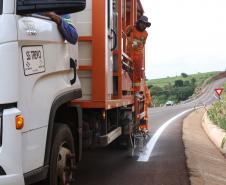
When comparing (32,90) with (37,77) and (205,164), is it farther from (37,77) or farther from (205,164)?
(205,164)

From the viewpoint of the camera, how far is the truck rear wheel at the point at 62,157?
5.07 meters

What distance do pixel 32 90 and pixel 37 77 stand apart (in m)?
0.18

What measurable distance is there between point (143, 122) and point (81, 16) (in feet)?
22.3

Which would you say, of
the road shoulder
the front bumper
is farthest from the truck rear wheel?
the road shoulder

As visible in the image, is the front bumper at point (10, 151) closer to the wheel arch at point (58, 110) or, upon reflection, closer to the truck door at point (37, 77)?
the truck door at point (37, 77)

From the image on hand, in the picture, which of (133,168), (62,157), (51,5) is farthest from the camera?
(133,168)

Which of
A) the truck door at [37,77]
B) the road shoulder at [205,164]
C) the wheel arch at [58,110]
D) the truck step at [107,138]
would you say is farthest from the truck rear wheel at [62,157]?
the road shoulder at [205,164]

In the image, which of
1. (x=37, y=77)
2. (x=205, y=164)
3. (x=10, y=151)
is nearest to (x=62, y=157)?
(x=37, y=77)

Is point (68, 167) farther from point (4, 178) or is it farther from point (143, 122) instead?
point (143, 122)

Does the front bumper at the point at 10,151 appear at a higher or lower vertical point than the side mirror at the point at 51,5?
lower

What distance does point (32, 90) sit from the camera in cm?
455

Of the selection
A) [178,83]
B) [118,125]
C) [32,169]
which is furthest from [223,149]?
[178,83]

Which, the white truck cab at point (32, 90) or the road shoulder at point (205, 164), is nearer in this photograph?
the white truck cab at point (32, 90)

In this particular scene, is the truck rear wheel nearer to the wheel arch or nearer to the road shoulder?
the wheel arch
